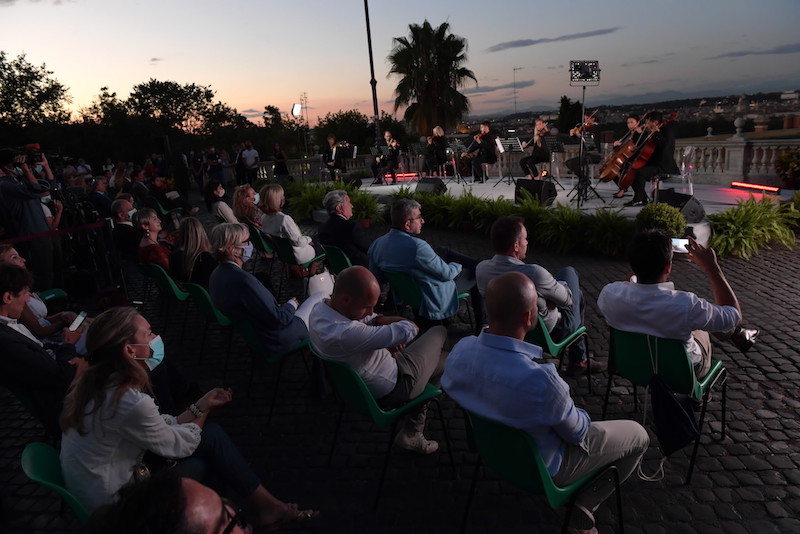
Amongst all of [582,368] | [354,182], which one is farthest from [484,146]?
[582,368]

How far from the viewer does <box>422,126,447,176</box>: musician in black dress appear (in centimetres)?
1608

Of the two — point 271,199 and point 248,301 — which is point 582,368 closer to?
point 248,301

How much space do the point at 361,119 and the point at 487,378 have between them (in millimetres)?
33795

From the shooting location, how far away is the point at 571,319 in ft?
14.1

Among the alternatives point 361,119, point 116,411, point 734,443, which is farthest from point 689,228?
point 361,119

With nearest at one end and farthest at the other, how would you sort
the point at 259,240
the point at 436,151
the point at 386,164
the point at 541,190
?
the point at 259,240
the point at 541,190
the point at 436,151
the point at 386,164

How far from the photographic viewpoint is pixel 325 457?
3676mm

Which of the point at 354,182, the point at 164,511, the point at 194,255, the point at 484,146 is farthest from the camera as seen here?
the point at 484,146

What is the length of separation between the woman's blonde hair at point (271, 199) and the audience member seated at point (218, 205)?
0.92 metres

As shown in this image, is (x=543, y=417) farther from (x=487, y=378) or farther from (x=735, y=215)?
(x=735, y=215)

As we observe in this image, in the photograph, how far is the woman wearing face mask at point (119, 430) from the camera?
2.32 m

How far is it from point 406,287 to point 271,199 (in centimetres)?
263

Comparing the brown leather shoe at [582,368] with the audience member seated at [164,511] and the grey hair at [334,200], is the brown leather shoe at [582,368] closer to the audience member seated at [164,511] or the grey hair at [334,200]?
the grey hair at [334,200]

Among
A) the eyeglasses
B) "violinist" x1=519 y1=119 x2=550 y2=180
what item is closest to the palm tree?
"violinist" x1=519 y1=119 x2=550 y2=180
